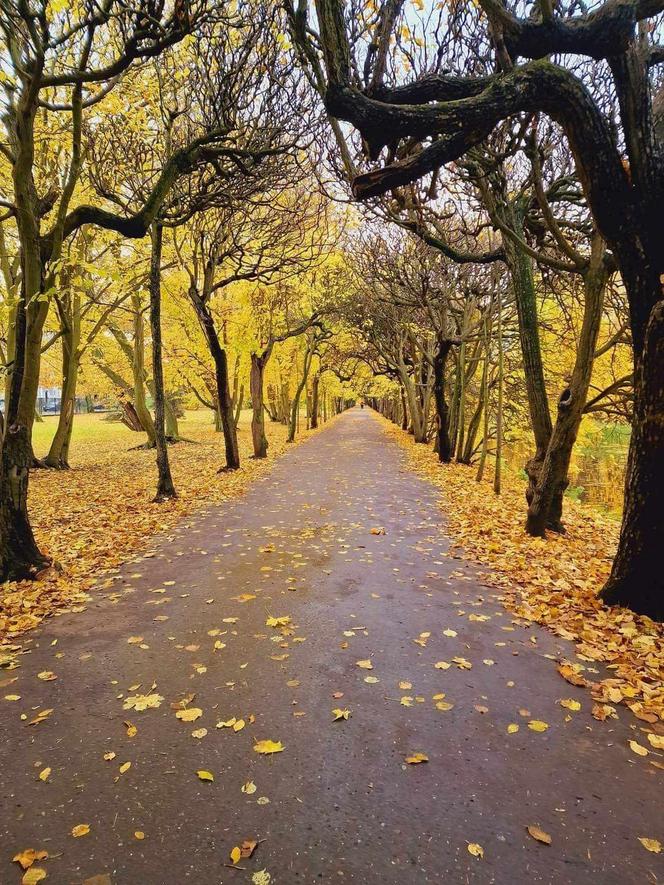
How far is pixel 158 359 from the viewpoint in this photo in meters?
10.6

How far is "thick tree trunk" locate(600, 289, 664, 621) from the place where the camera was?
455 cm

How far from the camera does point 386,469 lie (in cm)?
1636

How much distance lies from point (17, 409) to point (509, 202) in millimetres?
8278

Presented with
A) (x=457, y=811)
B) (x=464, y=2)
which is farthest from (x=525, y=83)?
(x=457, y=811)

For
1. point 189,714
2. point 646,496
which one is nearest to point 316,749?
point 189,714

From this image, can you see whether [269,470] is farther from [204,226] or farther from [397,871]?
[397,871]

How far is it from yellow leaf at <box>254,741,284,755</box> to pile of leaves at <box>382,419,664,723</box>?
2.37 metres

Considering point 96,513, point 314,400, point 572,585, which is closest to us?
point 572,585

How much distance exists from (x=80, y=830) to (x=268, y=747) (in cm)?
110

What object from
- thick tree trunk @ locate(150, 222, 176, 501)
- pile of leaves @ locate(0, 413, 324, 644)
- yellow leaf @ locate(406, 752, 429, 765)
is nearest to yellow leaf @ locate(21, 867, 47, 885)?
yellow leaf @ locate(406, 752, 429, 765)

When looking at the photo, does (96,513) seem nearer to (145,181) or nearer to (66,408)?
(145,181)

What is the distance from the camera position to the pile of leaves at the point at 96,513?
222 inches

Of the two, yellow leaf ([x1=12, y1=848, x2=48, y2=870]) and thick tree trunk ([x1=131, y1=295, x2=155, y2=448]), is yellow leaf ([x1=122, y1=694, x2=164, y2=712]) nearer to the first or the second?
yellow leaf ([x1=12, y1=848, x2=48, y2=870])

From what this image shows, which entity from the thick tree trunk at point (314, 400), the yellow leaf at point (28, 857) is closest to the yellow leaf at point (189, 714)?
the yellow leaf at point (28, 857)
